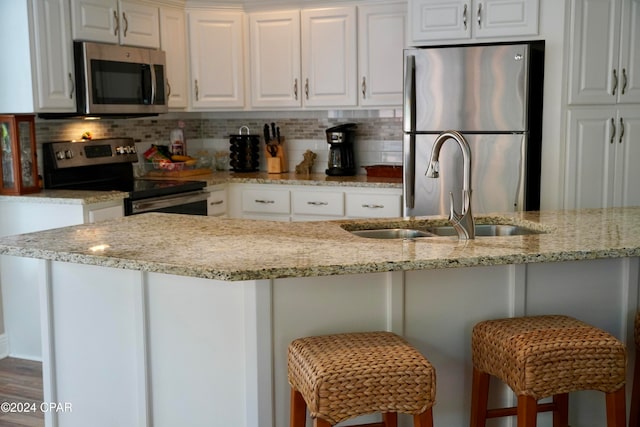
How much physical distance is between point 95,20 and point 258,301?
2.77 metres

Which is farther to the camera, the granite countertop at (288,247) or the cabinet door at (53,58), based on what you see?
the cabinet door at (53,58)

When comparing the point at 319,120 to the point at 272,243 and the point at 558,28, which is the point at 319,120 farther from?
the point at 272,243

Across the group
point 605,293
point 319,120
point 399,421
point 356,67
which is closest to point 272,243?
point 399,421

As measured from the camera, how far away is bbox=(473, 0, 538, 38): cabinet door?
4.23 metres

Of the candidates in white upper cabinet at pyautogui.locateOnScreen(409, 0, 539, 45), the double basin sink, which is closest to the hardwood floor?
the double basin sink

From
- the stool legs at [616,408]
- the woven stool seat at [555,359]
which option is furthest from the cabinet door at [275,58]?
the stool legs at [616,408]

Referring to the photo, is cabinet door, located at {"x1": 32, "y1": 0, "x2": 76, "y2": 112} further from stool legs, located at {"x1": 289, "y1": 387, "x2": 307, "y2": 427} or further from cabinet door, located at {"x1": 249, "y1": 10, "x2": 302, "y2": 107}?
stool legs, located at {"x1": 289, "y1": 387, "x2": 307, "y2": 427}

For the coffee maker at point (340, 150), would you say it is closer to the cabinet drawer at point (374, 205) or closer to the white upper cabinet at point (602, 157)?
the cabinet drawer at point (374, 205)

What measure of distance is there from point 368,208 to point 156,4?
1.97 meters

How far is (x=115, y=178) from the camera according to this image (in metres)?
5.02

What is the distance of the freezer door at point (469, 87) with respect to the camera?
4184mm

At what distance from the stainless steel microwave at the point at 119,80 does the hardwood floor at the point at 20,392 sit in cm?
149

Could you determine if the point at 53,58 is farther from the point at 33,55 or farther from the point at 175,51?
the point at 175,51

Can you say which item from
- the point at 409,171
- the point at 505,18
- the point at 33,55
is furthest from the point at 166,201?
the point at 505,18
